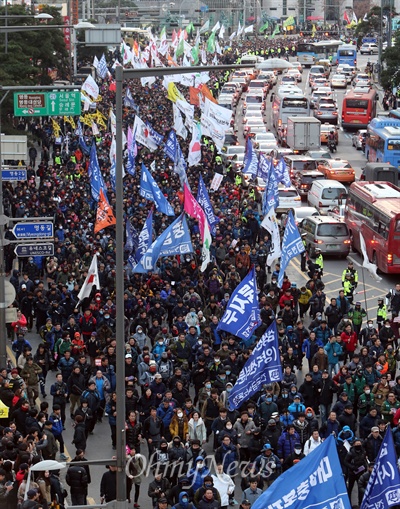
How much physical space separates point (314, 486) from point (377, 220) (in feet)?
71.4

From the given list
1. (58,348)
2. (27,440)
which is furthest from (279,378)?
(58,348)

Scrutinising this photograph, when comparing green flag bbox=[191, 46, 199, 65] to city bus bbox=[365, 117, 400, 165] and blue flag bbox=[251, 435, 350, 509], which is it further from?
blue flag bbox=[251, 435, 350, 509]

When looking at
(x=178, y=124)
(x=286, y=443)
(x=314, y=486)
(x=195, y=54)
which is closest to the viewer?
(x=314, y=486)

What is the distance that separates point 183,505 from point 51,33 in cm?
5531

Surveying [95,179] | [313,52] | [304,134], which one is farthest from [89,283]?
[313,52]

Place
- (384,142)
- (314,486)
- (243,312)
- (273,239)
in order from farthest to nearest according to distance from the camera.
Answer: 1. (384,142)
2. (273,239)
3. (243,312)
4. (314,486)

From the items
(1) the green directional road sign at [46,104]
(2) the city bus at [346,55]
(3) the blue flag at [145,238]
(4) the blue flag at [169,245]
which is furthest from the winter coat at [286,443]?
(2) the city bus at [346,55]

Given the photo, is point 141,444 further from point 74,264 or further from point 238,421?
point 74,264

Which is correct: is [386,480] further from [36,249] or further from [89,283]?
[89,283]

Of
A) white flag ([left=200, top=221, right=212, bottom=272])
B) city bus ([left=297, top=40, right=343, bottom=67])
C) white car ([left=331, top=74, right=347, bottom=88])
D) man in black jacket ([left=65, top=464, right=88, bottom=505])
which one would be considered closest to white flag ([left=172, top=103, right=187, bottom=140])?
white flag ([left=200, top=221, right=212, bottom=272])

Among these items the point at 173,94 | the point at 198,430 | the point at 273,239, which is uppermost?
the point at 173,94

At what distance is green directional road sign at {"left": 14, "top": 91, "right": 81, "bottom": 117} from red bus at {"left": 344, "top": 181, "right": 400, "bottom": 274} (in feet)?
26.4

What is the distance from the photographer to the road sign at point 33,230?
2350cm

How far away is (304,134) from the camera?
56781mm
